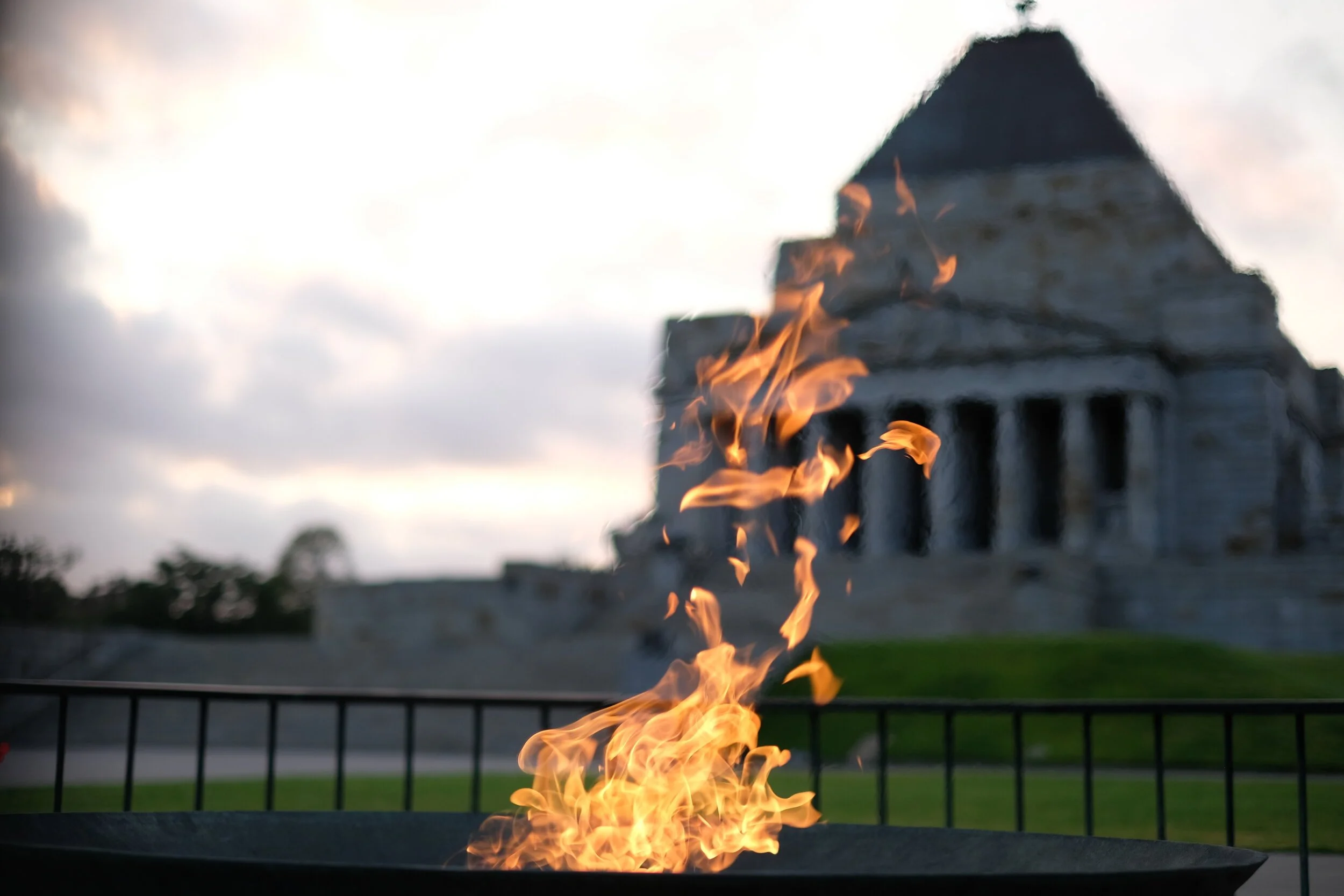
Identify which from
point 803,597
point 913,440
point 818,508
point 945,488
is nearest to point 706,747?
point 803,597

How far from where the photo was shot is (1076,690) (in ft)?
75.3

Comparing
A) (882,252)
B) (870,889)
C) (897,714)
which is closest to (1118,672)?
(897,714)

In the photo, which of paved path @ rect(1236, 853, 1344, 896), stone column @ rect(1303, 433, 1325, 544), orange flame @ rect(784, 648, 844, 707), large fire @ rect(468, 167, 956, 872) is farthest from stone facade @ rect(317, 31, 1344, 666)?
large fire @ rect(468, 167, 956, 872)

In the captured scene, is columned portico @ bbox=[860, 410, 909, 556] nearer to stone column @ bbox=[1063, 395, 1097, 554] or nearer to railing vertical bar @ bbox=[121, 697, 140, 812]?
stone column @ bbox=[1063, 395, 1097, 554]

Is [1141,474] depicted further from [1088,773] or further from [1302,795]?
[1088,773]

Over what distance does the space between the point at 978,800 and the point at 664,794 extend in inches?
425

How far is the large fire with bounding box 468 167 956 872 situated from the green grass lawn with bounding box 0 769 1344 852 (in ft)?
21.5

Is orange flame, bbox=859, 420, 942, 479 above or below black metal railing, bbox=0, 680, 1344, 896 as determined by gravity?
above

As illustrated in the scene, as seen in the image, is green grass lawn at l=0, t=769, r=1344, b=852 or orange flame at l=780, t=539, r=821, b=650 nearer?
orange flame at l=780, t=539, r=821, b=650

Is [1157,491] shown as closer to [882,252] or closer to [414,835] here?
[882,252]

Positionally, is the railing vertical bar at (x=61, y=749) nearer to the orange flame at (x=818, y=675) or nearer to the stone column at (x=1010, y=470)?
the orange flame at (x=818, y=675)

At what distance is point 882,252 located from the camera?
5003cm

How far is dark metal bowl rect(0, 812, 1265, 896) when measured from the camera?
123 inches

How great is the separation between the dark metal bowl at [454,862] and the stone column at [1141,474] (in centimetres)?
4023
